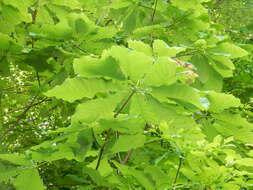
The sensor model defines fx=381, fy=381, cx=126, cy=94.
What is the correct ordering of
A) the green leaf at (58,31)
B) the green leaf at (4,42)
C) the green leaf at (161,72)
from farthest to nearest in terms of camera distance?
the green leaf at (4,42), the green leaf at (58,31), the green leaf at (161,72)

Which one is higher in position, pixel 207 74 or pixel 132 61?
pixel 132 61

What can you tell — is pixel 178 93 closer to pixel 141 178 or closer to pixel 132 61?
pixel 132 61

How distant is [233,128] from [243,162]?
0.26 metres

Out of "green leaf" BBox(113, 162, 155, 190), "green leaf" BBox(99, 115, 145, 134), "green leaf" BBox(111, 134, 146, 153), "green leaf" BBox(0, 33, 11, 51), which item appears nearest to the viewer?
"green leaf" BBox(99, 115, 145, 134)

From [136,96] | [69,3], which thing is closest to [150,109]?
[136,96]

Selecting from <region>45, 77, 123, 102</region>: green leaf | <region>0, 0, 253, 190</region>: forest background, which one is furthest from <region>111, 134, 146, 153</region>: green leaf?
<region>45, 77, 123, 102</region>: green leaf

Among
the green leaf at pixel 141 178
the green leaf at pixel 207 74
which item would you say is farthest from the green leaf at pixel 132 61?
the green leaf at pixel 207 74

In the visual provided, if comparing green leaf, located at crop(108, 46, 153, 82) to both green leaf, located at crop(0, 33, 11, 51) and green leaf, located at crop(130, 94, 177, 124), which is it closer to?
green leaf, located at crop(130, 94, 177, 124)

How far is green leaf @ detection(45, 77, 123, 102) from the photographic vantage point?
1134 millimetres

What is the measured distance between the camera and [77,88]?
1142mm

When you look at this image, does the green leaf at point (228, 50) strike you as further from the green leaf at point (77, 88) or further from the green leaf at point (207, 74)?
the green leaf at point (77, 88)

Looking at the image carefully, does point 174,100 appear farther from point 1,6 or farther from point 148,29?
point 1,6

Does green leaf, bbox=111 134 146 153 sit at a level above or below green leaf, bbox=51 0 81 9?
below

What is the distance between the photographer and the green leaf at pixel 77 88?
1.13 m
